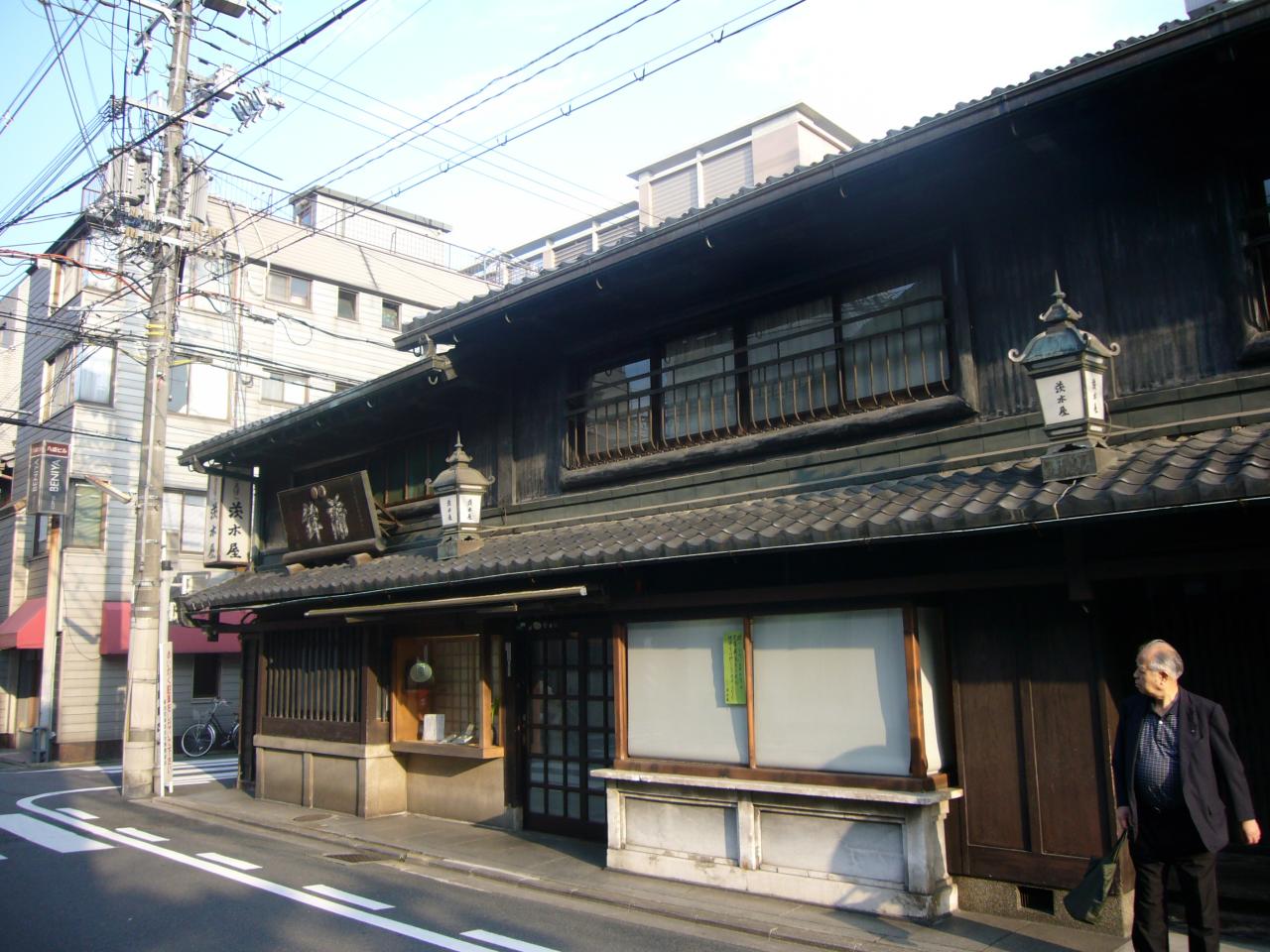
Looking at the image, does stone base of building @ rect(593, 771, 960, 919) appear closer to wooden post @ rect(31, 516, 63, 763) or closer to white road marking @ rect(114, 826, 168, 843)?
white road marking @ rect(114, 826, 168, 843)

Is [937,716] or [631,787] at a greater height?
[937,716]

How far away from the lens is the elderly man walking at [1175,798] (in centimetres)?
520

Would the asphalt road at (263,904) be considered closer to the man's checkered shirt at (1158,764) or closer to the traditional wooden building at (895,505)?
the traditional wooden building at (895,505)

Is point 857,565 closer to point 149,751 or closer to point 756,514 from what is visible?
point 756,514

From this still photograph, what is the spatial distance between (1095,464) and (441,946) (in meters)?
6.20

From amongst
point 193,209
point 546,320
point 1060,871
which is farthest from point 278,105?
point 1060,871

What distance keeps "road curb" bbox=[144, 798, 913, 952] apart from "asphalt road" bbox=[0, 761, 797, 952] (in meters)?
0.11

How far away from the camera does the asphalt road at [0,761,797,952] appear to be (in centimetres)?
747

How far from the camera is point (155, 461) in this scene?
16797 millimetres

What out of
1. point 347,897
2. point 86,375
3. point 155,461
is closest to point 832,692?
point 347,897

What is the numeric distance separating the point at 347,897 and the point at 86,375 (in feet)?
68.1

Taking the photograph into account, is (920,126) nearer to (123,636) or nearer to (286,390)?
(123,636)

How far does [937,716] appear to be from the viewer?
8.04 m

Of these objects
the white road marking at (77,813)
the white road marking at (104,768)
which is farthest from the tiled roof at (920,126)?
the white road marking at (104,768)
